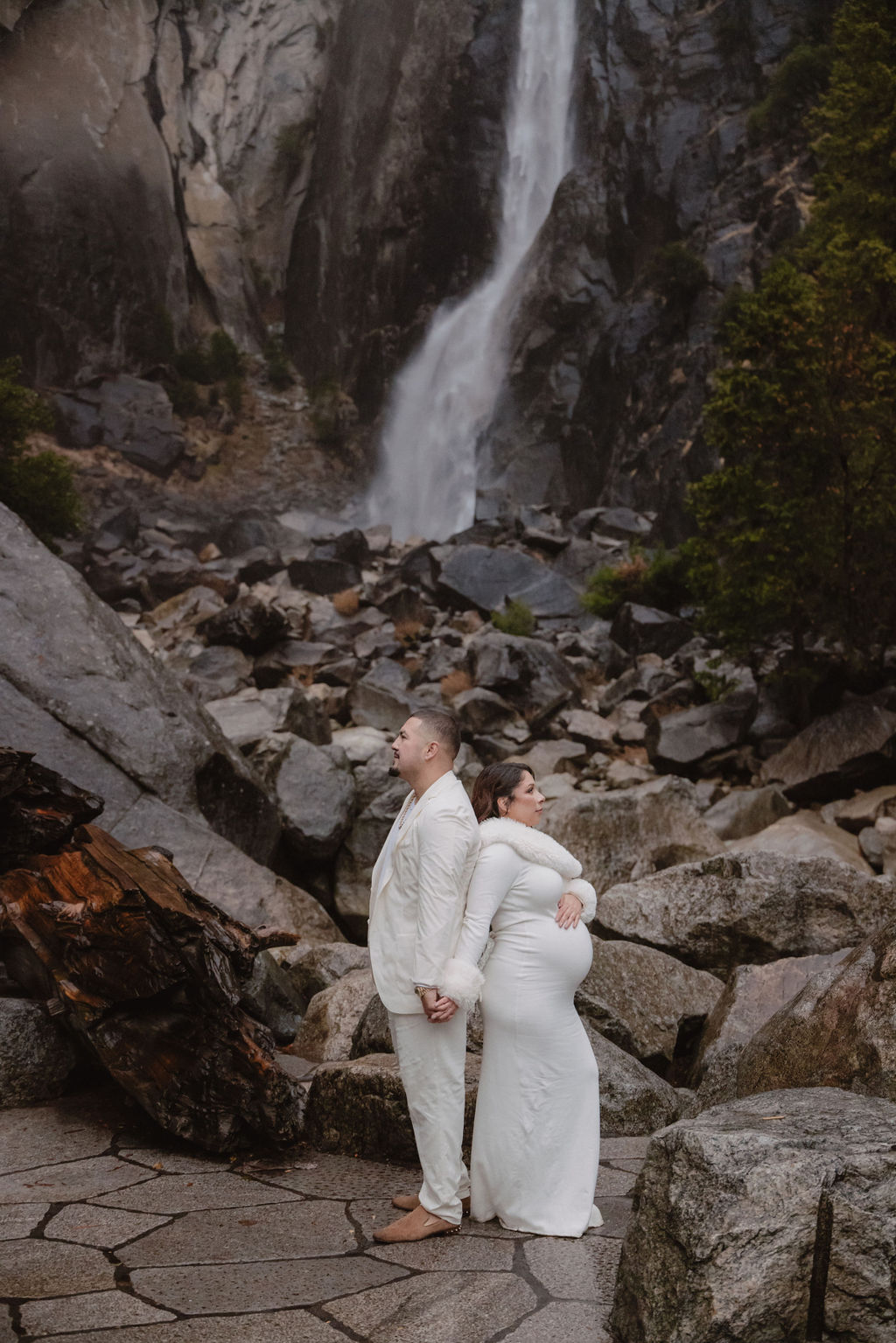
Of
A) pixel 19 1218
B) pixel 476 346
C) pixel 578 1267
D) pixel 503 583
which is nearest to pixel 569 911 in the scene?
pixel 578 1267

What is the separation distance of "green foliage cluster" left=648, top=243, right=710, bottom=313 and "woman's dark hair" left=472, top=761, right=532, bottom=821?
33378 millimetres

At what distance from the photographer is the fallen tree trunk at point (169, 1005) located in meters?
4.25

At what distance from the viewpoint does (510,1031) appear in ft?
11.4

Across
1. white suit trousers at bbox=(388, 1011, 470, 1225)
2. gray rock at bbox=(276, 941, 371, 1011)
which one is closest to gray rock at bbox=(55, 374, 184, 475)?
gray rock at bbox=(276, 941, 371, 1011)

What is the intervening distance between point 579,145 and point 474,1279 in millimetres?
44061

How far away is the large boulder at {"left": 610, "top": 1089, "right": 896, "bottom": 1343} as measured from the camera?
2.32 m

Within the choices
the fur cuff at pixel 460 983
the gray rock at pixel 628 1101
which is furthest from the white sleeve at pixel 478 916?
the gray rock at pixel 628 1101

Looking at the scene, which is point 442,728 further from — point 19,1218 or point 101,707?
point 101,707

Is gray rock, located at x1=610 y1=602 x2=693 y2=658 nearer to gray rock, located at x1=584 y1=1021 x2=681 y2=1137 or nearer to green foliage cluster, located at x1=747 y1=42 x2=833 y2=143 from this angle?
gray rock, located at x1=584 y1=1021 x2=681 y2=1137

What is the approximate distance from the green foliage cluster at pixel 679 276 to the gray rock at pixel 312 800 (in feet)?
92.7

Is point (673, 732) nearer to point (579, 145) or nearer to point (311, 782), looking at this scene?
point (311, 782)

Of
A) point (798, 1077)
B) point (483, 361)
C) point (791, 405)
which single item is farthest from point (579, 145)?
point (798, 1077)

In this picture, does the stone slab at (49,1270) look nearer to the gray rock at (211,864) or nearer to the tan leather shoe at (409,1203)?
the tan leather shoe at (409,1203)

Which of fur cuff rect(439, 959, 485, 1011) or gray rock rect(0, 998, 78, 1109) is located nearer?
fur cuff rect(439, 959, 485, 1011)
